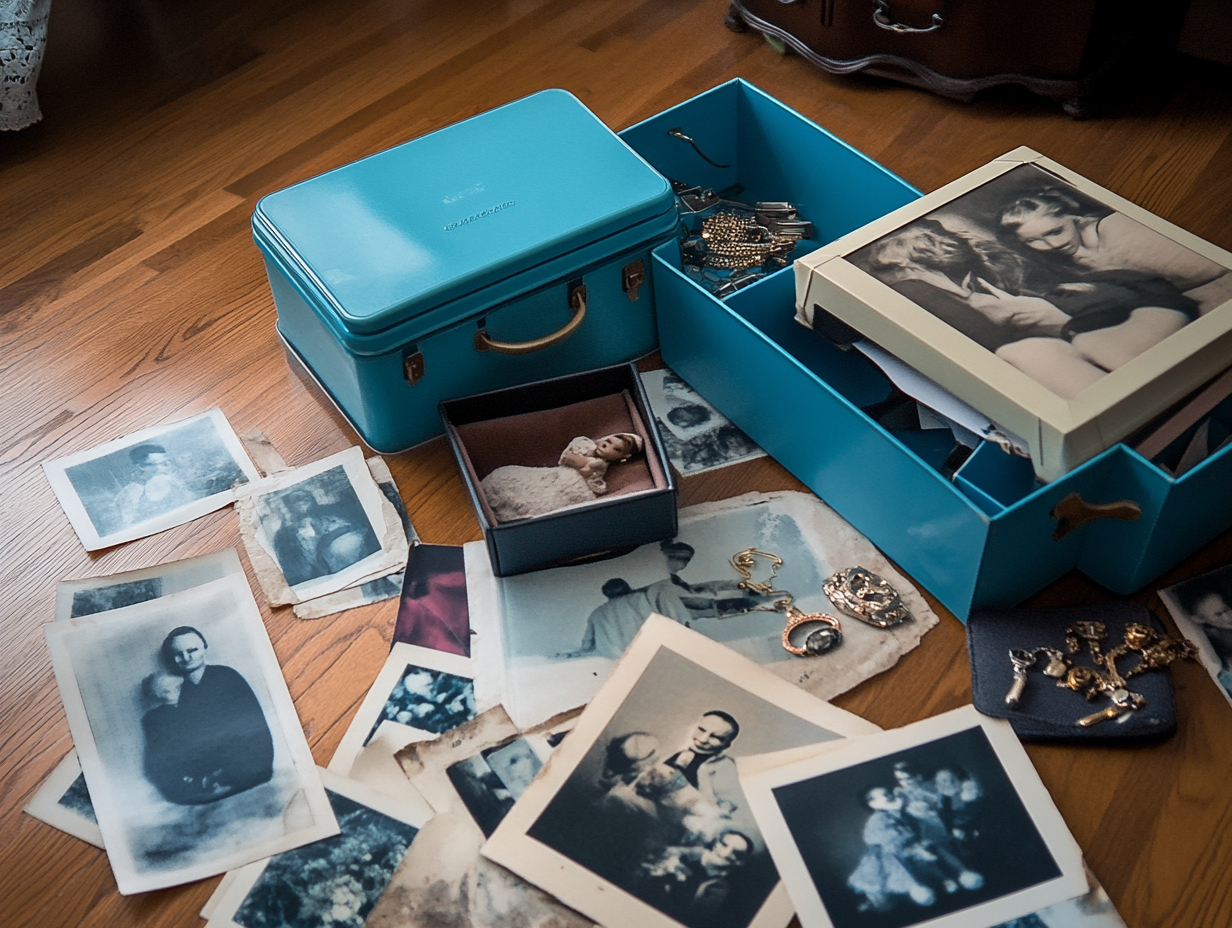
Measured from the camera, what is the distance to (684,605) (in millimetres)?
1101

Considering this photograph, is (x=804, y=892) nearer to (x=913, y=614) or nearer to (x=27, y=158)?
(x=913, y=614)

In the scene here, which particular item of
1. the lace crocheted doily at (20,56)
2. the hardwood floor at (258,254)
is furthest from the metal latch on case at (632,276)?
the lace crocheted doily at (20,56)

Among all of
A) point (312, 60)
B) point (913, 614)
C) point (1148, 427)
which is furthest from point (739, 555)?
point (312, 60)

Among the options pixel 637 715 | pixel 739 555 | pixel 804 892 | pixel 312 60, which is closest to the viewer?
pixel 804 892

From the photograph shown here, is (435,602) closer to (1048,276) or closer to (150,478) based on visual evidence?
(150,478)

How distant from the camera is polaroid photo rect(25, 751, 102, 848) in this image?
979 millimetres

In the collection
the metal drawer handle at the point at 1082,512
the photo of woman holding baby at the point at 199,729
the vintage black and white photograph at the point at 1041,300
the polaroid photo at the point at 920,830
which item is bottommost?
the polaroid photo at the point at 920,830

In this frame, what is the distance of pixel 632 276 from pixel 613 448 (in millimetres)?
206

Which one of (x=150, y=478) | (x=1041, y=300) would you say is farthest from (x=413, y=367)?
(x=1041, y=300)

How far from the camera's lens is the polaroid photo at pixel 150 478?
4.01 ft

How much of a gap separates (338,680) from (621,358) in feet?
1.63

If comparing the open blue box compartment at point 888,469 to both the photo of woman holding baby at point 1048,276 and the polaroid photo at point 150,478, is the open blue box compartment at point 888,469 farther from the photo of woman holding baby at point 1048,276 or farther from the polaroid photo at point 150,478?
the polaroid photo at point 150,478

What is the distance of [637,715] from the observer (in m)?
1.01

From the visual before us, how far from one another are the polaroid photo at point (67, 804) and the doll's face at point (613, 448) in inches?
21.8
